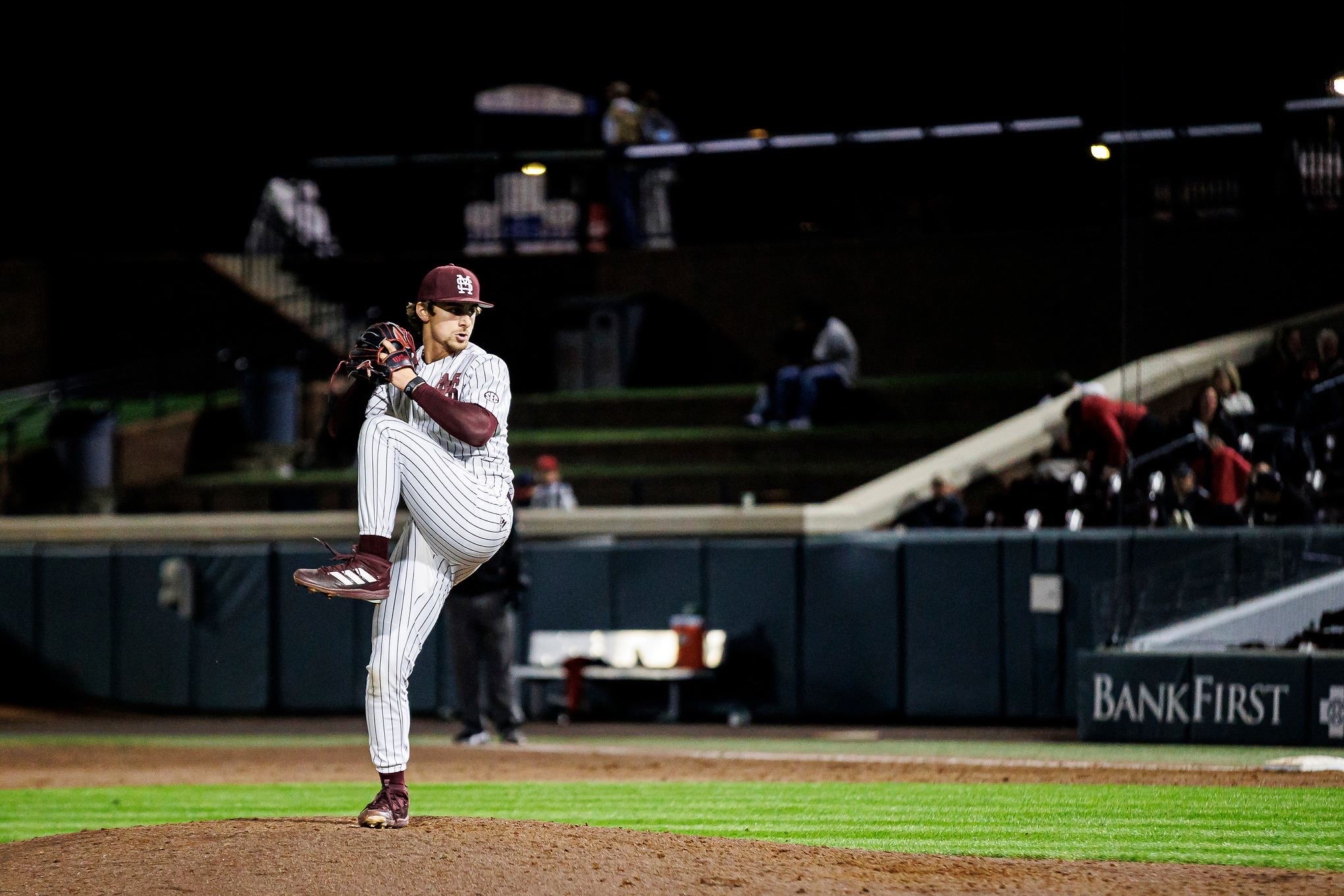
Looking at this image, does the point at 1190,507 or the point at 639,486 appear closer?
the point at 1190,507

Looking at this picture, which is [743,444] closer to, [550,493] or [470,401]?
[550,493]

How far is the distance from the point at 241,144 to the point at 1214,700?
1707cm

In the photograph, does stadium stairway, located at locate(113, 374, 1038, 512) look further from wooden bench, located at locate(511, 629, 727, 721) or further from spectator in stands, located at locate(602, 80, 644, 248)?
spectator in stands, located at locate(602, 80, 644, 248)

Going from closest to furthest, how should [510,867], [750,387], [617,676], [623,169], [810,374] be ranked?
[510,867] → [617,676] → [810,374] → [750,387] → [623,169]

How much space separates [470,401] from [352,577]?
738 mm

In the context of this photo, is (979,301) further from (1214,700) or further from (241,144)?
(241,144)

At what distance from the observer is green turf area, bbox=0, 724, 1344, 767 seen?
411 inches

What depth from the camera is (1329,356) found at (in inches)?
530

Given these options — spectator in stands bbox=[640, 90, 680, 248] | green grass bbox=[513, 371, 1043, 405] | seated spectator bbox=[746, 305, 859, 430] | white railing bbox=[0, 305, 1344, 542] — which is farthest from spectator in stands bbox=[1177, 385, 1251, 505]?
spectator in stands bbox=[640, 90, 680, 248]

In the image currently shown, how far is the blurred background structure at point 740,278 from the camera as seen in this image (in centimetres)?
1448

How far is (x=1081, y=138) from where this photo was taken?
18.6 meters

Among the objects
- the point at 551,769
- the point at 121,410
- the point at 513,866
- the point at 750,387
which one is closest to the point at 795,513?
the point at 551,769

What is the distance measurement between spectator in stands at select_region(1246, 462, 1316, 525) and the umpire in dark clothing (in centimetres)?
540

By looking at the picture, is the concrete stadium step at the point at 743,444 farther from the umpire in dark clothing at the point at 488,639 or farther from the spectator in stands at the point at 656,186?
the umpire in dark clothing at the point at 488,639
